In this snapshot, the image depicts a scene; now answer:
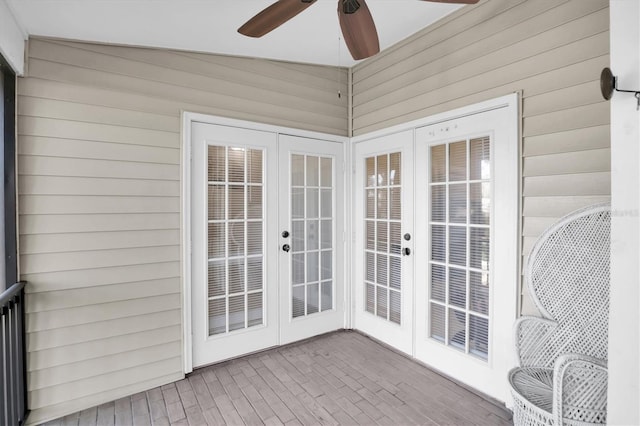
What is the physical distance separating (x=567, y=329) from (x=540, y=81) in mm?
1491

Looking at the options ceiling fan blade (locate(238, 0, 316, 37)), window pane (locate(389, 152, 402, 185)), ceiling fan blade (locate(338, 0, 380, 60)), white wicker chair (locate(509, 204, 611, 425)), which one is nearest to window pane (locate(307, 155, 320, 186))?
window pane (locate(389, 152, 402, 185))

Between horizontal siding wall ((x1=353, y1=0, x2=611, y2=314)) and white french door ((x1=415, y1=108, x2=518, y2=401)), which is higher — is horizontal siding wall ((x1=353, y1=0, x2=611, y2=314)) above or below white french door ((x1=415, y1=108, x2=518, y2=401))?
above

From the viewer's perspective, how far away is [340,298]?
11.9 ft

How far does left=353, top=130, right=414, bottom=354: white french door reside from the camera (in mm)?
3002

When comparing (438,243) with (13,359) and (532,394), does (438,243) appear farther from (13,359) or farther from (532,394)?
(13,359)

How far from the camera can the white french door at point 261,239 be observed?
2.82 metres

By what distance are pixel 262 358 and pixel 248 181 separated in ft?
5.27

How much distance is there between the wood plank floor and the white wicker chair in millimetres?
549

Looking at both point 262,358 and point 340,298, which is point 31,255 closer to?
point 262,358

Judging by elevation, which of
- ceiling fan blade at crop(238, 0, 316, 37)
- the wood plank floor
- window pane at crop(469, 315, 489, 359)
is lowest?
the wood plank floor

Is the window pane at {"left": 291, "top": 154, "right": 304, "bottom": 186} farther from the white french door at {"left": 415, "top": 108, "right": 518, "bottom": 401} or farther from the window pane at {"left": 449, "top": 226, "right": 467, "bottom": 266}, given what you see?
the window pane at {"left": 449, "top": 226, "right": 467, "bottom": 266}

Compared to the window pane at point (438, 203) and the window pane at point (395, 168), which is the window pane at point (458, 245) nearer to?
the window pane at point (438, 203)

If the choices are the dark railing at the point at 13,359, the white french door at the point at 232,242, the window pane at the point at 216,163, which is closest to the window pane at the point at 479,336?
the white french door at the point at 232,242

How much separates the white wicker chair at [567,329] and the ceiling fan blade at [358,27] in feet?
4.90
